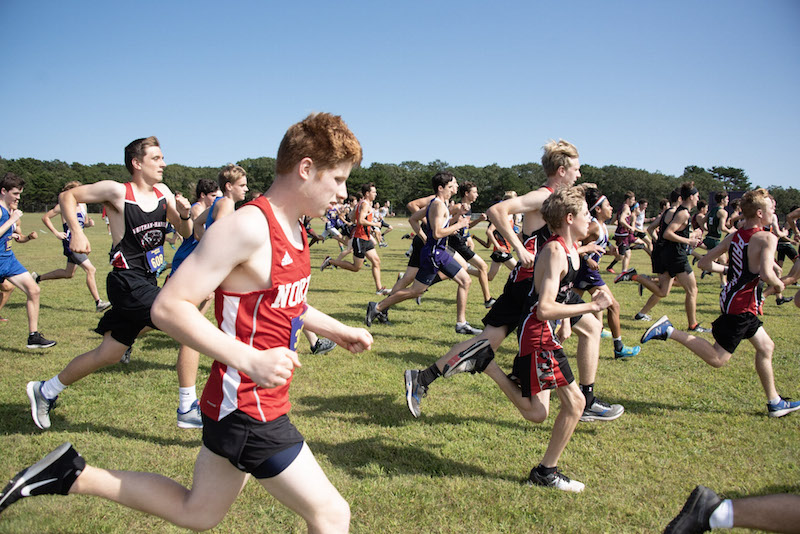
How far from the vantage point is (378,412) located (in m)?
4.89

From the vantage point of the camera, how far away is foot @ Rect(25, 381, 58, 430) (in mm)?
4207

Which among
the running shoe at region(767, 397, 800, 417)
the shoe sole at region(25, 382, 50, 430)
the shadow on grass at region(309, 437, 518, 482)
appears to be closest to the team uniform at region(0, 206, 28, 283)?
the shoe sole at region(25, 382, 50, 430)

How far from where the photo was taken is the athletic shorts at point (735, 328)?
4.85 meters

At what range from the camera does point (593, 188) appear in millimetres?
5465

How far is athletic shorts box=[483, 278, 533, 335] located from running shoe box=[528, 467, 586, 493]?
1.22 m

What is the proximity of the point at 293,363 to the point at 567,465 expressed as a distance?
2.99 meters

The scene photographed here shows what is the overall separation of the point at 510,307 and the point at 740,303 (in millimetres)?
2348

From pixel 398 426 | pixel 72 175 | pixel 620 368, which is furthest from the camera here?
pixel 72 175

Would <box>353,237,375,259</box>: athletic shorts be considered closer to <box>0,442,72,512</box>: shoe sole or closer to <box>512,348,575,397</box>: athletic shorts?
<box>512,348,575,397</box>: athletic shorts

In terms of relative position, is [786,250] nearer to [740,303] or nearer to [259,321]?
[740,303]

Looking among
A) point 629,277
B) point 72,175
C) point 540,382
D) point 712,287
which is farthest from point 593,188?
point 72,175

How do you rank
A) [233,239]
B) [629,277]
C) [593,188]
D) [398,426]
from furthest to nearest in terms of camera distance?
[629,277] < [593,188] < [398,426] < [233,239]

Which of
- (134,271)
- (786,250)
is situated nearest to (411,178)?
(786,250)

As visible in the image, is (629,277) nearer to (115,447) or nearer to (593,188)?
(593,188)
